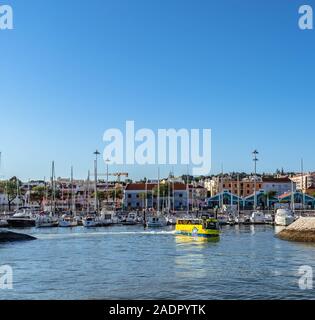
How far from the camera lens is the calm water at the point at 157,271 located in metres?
23.1

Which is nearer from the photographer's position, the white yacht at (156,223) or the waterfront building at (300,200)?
the white yacht at (156,223)

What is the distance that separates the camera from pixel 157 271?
1184 inches

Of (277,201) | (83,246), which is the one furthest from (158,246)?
(277,201)

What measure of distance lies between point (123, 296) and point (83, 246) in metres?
27.1

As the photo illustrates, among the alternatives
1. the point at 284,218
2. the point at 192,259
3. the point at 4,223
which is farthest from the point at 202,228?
the point at 4,223

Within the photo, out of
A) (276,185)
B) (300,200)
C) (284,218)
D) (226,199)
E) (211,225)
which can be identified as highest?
(276,185)

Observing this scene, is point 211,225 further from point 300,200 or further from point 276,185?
point 276,185

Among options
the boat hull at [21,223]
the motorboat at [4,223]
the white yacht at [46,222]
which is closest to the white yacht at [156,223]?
the white yacht at [46,222]

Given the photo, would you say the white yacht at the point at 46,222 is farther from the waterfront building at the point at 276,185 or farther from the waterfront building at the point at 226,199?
the waterfront building at the point at 276,185

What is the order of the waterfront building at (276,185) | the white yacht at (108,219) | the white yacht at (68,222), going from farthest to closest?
the waterfront building at (276,185), the white yacht at (108,219), the white yacht at (68,222)

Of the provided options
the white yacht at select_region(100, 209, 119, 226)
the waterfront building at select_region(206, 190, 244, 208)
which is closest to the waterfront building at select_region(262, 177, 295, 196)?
the waterfront building at select_region(206, 190, 244, 208)

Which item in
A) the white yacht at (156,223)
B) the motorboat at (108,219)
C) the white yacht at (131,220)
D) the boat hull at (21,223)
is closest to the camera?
the white yacht at (156,223)

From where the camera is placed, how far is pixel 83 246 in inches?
1918
